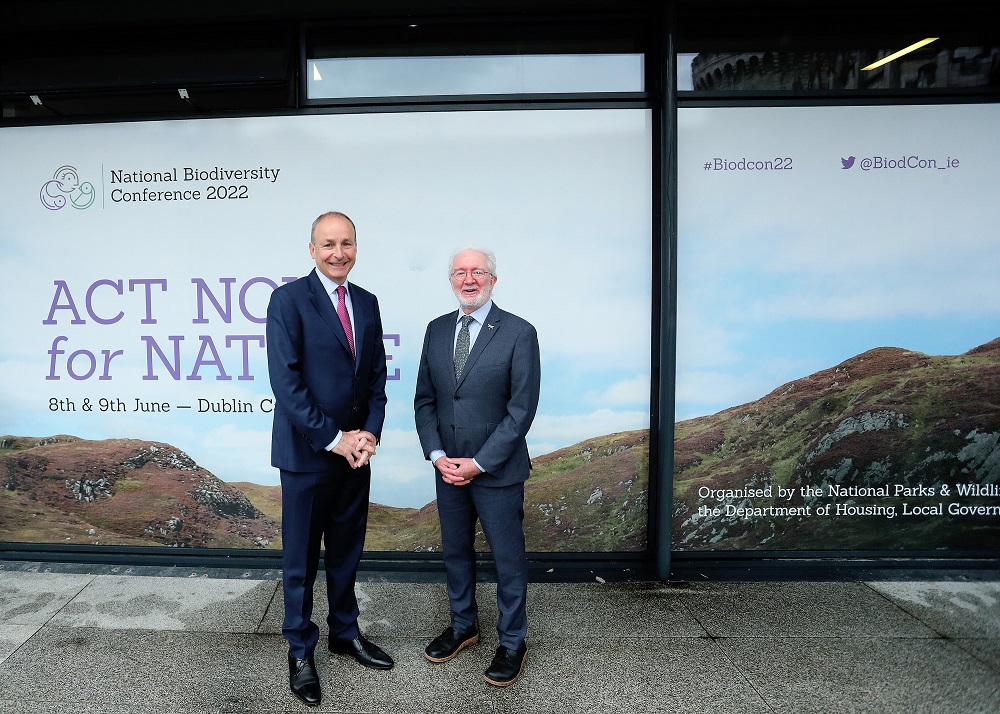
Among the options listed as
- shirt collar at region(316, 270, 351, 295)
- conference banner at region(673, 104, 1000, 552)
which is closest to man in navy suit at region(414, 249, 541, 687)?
shirt collar at region(316, 270, 351, 295)

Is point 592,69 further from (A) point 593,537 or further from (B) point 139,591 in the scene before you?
(B) point 139,591

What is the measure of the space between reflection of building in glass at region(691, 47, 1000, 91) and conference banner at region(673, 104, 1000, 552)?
165 millimetres

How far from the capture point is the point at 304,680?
2.82 m

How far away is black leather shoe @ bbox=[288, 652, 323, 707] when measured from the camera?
277 cm

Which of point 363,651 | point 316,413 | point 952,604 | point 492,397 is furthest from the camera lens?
point 952,604

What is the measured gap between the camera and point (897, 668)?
9.87ft

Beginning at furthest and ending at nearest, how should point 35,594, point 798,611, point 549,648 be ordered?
1. point 35,594
2. point 798,611
3. point 549,648

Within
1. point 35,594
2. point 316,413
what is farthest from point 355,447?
point 35,594

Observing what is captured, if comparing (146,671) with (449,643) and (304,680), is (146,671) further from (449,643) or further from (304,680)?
(449,643)

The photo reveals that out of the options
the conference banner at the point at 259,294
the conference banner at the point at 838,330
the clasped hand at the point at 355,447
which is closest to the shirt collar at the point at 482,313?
the clasped hand at the point at 355,447

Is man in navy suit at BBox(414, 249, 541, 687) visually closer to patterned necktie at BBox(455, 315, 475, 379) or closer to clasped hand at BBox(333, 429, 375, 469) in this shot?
patterned necktie at BBox(455, 315, 475, 379)

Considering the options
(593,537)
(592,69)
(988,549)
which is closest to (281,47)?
(592,69)

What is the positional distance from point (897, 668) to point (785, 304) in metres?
2.08

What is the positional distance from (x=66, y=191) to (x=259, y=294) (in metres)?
1.42
